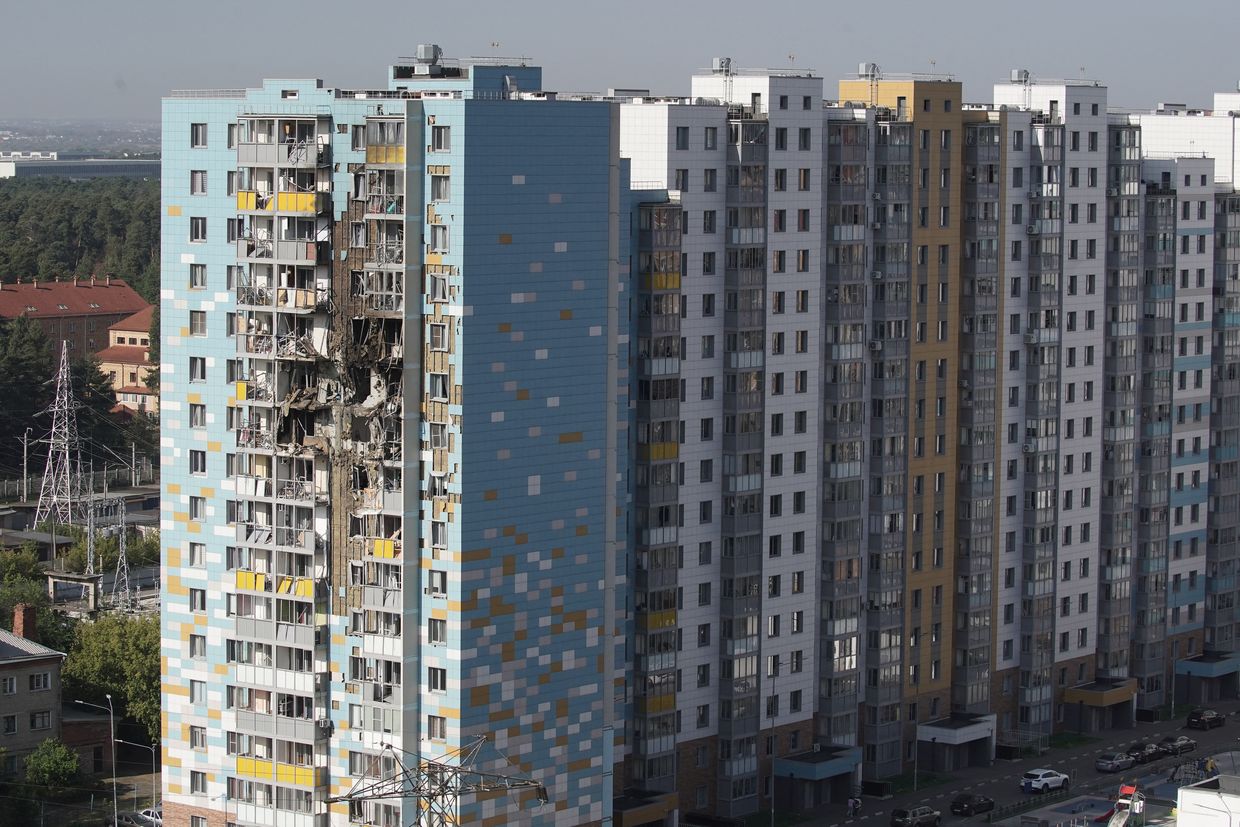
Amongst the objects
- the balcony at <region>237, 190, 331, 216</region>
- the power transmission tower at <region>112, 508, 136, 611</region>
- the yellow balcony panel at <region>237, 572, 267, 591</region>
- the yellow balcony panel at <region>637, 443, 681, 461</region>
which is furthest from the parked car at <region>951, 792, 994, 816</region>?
the power transmission tower at <region>112, 508, 136, 611</region>

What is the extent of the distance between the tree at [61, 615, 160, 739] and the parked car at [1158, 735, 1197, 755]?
5593 centimetres

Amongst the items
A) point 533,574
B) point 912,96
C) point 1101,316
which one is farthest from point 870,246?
point 533,574

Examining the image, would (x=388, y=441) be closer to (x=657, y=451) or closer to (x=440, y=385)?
(x=440, y=385)

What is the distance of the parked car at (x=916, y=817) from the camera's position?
117 m

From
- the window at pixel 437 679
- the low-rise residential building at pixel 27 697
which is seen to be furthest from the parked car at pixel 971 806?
the low-rise residential building at pixel 27 697

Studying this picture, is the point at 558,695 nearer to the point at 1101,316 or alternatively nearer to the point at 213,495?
the point at 213,495

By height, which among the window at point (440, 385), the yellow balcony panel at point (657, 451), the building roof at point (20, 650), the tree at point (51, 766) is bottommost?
the tree at point (51, 766)

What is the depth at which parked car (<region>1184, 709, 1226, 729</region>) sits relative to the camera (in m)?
140

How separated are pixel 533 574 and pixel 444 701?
6489 mm

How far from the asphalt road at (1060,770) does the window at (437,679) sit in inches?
1121

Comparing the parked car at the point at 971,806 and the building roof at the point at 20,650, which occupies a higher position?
the building roof at the point at 20,650

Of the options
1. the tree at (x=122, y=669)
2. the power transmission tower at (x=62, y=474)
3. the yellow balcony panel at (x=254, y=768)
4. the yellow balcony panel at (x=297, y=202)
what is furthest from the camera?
the power transmission tower at (x=62, y=474)

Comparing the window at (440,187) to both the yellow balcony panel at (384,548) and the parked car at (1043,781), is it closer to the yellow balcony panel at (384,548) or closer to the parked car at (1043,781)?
the yellow balcony panel at (384,548)

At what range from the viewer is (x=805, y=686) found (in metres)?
121
